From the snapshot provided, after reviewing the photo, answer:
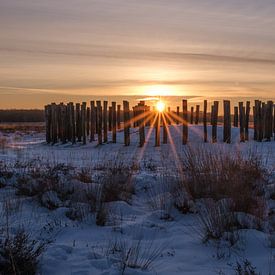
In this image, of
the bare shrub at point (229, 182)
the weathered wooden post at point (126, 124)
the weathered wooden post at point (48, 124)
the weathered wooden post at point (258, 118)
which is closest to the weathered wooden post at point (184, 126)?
the weathered wooden post at point (126, 124)

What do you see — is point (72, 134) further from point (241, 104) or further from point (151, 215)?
point (151, 215)

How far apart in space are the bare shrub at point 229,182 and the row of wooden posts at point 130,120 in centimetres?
1044

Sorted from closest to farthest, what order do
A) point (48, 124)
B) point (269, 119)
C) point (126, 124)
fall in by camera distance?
1. point (126, 124)
2. point (269, 119)
3. point (48, 124)

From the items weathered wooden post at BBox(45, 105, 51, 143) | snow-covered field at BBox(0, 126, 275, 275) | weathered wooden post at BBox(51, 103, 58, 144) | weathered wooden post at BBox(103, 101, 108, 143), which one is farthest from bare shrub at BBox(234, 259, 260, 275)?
weathered wooden post at BBox(45, 105, 51, 143)

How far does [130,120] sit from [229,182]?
1264 cm

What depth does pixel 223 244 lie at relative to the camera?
18.4 ft

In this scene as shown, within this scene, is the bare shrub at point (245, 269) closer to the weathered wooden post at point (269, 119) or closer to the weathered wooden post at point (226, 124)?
the weathered wooden post at point (226, 124)

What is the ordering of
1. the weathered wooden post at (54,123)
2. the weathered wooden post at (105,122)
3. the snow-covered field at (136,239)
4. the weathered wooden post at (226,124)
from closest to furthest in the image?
1. the snow-covered field at (136,239)
2. the weathered wooden post at (226,124)
3. the weathered wooden post at (105,122)
4. the weathered wooden post at (54,123)

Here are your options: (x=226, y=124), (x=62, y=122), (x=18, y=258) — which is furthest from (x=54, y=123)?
(x=18, y=258)

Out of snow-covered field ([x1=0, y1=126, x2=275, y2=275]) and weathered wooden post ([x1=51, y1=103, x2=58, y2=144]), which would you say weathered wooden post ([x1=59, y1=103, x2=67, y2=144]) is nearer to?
weathered wooden post ([x1=51, y1=103, x2=58, y2=144])

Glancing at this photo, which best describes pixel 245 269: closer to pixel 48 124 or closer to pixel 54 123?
pixel 54 123

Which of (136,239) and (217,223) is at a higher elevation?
(217,223)

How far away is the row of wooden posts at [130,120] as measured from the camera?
19656mm

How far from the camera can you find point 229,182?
24.0 ft
